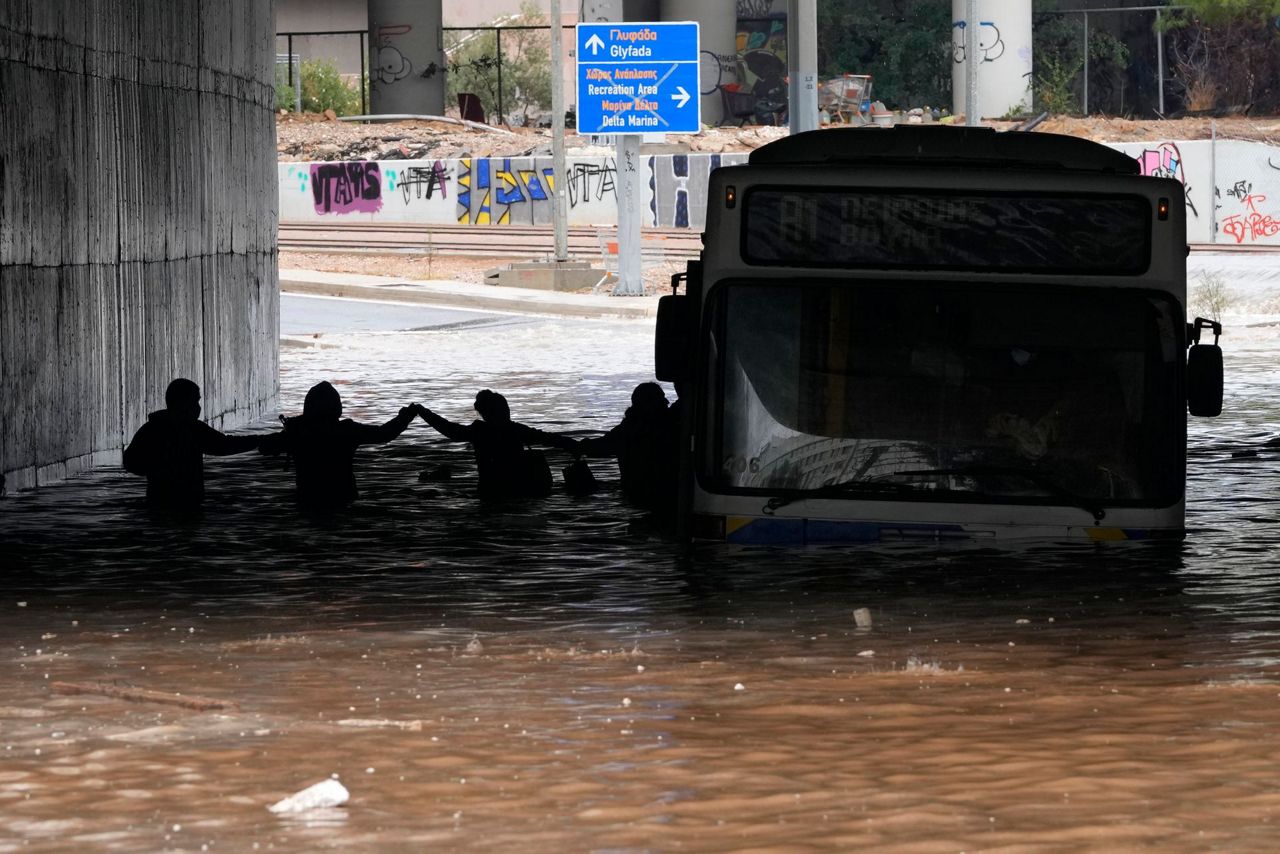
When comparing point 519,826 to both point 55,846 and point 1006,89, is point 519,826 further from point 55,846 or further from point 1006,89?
point 1006,89

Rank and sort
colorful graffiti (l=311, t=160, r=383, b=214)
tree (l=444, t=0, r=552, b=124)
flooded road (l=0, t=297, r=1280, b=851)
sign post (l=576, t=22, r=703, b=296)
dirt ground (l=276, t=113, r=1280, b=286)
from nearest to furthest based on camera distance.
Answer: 1. flooded road (l=0, t=297, r=1280, b=851)
2. sign post (l=576, t=22, r=703, b=296)
3. colorful graffiti (l=311, t=160, r=383, b=214)
4. dirt ground (l=276, t=113, r=1280, b=286)
5. tree (l=444, t=0, r=552, b=124)

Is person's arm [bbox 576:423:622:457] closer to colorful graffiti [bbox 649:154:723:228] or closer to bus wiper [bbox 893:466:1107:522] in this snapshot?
bus wiper [bbox 893:466:1107:522]

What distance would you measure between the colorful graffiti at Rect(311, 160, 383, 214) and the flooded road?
43154 millimetres

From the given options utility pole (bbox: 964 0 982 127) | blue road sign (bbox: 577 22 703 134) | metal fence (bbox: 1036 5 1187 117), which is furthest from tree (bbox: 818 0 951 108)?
blue road sign (bbox: 577 22 703 134)

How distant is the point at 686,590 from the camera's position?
37.0ft

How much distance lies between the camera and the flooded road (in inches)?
250

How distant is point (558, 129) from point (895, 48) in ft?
125

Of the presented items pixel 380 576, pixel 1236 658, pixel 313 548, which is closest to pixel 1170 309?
pixel 1236 658

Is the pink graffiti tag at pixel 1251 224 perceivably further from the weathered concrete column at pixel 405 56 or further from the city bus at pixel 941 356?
the city bus at pixel 941 356

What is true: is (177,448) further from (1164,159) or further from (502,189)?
(502,189)

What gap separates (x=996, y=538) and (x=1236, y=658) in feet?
7.04

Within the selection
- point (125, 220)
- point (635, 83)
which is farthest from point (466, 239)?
point (125, 220)

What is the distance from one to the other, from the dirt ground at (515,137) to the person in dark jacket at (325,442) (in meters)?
41.7

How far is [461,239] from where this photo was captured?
5394 cm
